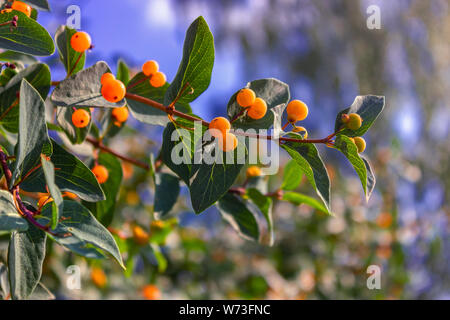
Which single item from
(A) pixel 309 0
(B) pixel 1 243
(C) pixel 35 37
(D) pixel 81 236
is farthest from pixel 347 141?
(A) pixel 309 0

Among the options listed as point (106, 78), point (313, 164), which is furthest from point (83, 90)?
point (313, 164)

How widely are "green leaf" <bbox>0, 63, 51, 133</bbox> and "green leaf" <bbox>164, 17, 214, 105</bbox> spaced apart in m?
0.21

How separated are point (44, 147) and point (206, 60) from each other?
0.27 meters

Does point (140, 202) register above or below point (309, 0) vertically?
below

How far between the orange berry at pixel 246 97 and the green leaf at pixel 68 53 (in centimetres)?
32

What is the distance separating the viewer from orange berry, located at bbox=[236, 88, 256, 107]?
578 millimetres

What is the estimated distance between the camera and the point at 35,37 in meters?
0.60

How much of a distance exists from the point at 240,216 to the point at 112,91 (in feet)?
1.26

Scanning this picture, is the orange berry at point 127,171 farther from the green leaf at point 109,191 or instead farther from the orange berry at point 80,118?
the orange berry at point 80,118

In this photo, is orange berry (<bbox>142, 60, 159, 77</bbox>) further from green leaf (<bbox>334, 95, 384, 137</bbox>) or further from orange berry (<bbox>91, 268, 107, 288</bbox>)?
orange berry (<bbox>91, 268, 107, 288</bbox>)

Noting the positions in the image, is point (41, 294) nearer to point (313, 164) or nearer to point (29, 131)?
point (29, 131)

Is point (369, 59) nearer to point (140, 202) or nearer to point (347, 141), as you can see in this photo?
point (140, 202)

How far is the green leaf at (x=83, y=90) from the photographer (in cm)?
57
